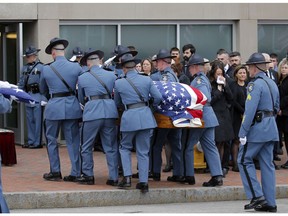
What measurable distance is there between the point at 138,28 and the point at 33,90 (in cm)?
271

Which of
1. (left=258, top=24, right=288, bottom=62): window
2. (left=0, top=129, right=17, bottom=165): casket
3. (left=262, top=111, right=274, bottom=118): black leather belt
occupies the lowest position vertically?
(left=0, top=129, right=17, bottom=165): casket

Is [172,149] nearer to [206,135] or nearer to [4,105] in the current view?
[206,135]

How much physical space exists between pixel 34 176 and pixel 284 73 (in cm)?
457

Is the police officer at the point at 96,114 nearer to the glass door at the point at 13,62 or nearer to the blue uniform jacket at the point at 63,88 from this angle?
the blue uniform jacket at the point at 63,88

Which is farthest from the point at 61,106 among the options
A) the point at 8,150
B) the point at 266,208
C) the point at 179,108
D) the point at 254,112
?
the point at 266,208

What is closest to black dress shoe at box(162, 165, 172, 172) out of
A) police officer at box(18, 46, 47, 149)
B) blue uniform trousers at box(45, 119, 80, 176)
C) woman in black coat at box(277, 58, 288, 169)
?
blue uniform trousers at box(45, 119, 80, 176)

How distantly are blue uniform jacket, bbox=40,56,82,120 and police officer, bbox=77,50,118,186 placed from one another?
0.76ft

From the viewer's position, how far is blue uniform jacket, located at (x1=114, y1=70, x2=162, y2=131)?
42.3 feet

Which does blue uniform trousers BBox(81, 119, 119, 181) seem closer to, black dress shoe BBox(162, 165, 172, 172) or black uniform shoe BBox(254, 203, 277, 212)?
black dress shoe BBox(162, 165, 172, 172)

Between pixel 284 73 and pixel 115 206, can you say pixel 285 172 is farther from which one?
pixel 115 206

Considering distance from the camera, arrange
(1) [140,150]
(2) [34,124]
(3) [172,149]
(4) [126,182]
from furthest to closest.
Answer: (2) [34,124] < (3) [172,149] < (4) [126,182] < (1) [140,150]

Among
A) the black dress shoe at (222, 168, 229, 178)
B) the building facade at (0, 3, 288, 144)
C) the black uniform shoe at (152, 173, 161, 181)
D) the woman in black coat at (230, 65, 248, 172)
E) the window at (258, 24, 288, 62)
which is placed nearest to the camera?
the black uniform shoe at (152, 173, 161, 181)

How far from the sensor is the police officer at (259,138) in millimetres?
12102

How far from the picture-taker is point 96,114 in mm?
13281
